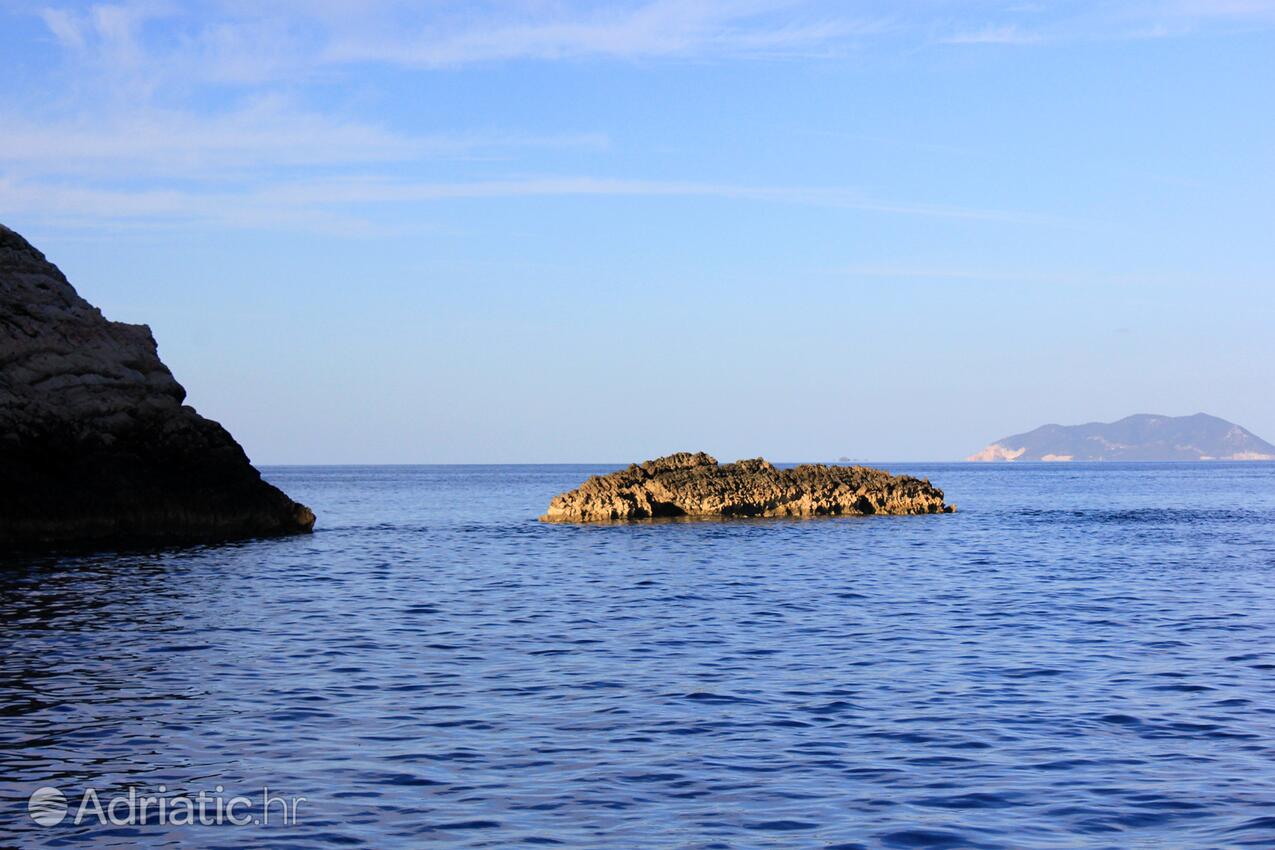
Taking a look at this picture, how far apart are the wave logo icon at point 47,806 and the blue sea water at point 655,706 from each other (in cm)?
13

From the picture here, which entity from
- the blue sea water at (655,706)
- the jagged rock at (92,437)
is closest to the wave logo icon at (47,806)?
the blue sea water at (655,706)

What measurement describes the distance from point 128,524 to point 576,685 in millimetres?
32991

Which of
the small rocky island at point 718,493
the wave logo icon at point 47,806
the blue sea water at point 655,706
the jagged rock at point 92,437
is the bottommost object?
the blue sea water at point 655,706

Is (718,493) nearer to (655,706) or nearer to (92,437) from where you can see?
(92,437)

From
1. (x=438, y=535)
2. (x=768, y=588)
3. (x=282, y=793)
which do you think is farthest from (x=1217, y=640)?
(x=438, y=535)

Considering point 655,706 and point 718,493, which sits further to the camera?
point 718,493

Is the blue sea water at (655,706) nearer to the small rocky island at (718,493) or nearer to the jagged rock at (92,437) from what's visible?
the jagged rock at (92,437)

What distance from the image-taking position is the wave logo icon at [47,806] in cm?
1123

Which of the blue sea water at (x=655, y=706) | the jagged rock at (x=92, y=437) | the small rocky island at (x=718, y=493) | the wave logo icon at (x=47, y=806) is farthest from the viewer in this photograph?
the small rocky island at (x=718, y=493)

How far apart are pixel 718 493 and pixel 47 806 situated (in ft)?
189

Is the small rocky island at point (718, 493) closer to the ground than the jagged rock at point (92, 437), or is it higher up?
closer to the ground

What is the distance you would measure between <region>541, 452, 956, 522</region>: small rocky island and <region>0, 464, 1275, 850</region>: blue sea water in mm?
30111

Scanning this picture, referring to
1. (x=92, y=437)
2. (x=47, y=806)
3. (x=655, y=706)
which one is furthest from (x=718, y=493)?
(x=47, y=806)

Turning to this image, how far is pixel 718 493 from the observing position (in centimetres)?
6819
